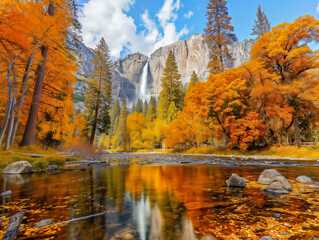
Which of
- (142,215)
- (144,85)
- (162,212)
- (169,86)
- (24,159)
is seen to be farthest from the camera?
(144,85)

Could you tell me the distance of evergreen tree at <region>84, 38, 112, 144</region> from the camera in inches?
1112

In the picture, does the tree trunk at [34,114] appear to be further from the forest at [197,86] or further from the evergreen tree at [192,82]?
the evergreen tree at [192,82]

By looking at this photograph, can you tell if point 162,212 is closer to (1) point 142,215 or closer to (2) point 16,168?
(1) point 142,215

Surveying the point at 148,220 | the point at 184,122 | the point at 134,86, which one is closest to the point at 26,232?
the point at 148,220

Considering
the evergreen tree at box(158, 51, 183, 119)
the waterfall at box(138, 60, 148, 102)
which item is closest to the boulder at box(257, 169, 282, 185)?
the evergreen tree at box(158, 51, 183, 119)

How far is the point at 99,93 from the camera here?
94.5 feet

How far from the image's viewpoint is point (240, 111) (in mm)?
24375

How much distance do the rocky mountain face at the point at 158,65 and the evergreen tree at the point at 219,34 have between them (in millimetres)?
82152

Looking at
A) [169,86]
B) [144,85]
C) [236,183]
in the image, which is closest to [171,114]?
[169,86]

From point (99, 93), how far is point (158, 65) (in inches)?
4933

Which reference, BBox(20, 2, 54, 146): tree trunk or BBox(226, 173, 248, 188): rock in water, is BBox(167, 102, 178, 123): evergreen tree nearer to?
BBox(20, 2, 54, 146): tree trunk

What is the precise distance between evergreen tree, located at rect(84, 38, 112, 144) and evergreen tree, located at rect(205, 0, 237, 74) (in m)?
19.0

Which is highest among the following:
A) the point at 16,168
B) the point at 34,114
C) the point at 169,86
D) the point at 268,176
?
the point at 169,86

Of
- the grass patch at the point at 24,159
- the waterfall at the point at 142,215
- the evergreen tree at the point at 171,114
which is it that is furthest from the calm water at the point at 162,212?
the evergreen tree at the point at 171,114
